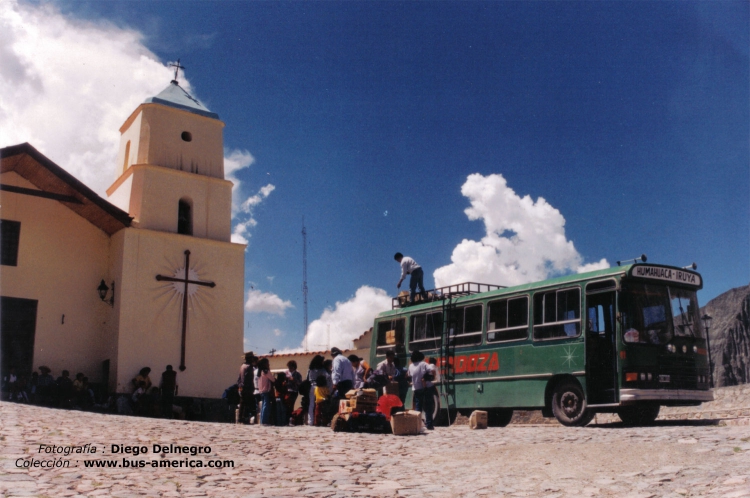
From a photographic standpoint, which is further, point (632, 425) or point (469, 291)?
point (469, 291)

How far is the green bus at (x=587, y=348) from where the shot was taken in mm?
13172

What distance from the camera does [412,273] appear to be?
18906mm

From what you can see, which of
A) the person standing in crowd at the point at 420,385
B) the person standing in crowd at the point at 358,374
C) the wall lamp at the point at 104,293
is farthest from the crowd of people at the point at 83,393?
the person standing in crowd at the point at 420,385

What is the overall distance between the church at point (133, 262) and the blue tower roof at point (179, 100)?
0.14 feet

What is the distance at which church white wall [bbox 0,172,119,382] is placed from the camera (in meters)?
18.9

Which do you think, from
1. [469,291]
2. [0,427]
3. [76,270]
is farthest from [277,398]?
[76,270]

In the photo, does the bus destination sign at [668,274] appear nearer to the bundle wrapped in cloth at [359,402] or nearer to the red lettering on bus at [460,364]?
the red lettering on bus at [460,364]

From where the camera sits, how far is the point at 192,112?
2250 cm

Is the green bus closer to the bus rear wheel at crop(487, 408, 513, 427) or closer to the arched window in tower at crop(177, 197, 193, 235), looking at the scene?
the bus rear wheel at crop(487, 408, 513, 427)

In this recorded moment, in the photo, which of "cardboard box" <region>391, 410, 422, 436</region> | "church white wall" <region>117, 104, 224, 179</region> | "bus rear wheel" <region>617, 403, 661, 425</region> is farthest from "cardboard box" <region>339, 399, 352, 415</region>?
"church white wall" <region>117, 104, 224, 179</region>

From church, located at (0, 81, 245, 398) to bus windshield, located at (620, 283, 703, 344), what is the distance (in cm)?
1184

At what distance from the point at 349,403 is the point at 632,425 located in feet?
16.8

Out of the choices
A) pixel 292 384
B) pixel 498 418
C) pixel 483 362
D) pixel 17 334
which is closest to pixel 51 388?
pixel 17 334

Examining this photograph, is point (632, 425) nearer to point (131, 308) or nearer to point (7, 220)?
point (131, 308)
